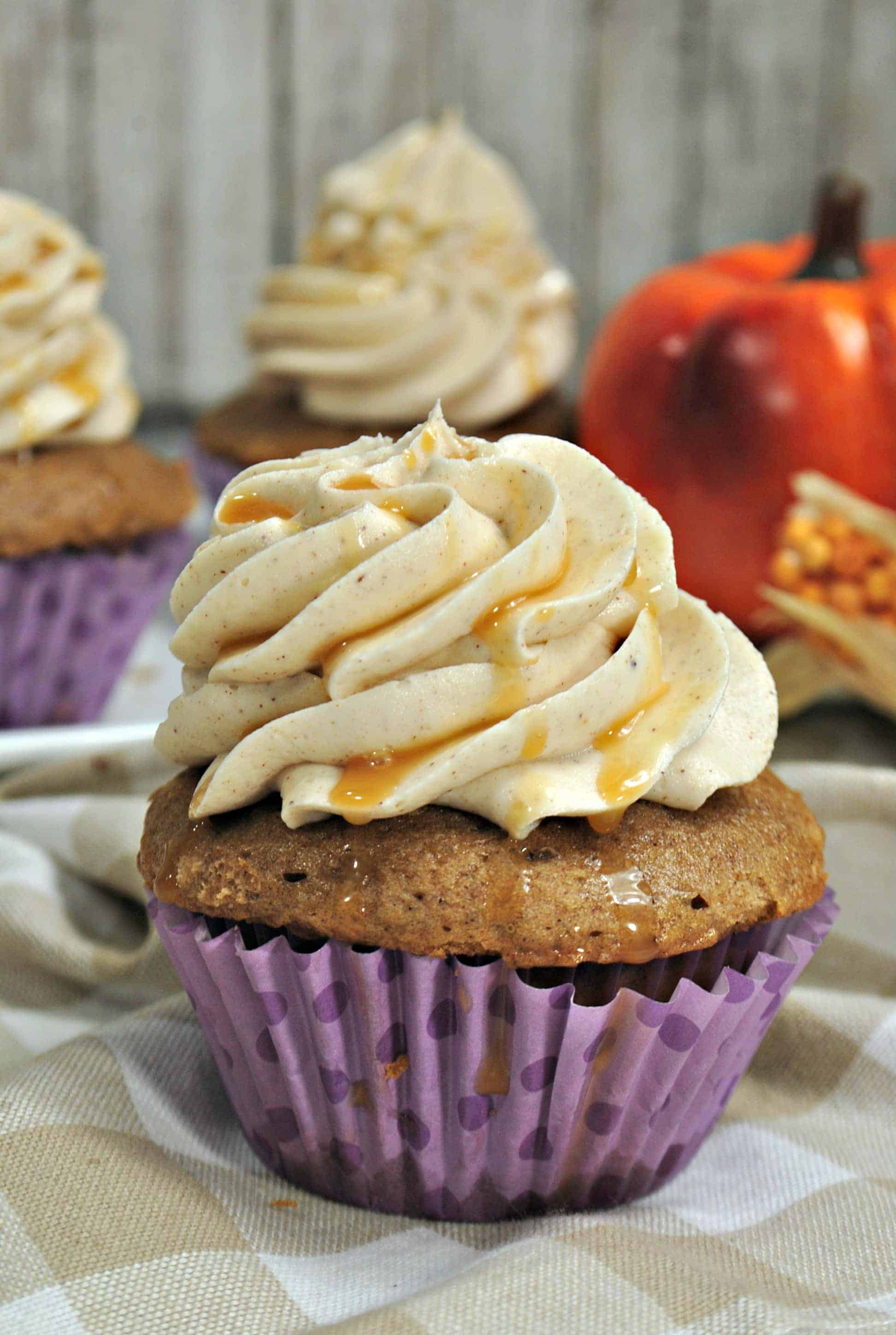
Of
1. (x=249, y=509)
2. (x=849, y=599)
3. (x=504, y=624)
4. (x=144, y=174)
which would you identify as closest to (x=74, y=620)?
(x=249, y=509)

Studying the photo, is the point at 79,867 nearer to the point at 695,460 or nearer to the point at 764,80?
the point at 695,460

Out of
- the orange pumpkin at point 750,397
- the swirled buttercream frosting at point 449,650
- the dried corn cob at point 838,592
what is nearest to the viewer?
the swirled buttercream frosting at point 449,650

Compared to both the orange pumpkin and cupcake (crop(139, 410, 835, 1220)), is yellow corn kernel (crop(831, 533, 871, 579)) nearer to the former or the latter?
the orange pumpkin

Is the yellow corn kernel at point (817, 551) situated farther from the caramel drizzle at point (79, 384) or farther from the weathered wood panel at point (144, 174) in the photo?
the weathered wood panel at point (144, 174)

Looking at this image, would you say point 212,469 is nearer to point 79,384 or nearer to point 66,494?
point 79,384

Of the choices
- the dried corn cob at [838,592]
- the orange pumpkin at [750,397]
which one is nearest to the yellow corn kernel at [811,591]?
the dried corn cob at [838,592]

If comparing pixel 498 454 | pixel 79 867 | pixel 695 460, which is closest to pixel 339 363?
pixel 695 460
